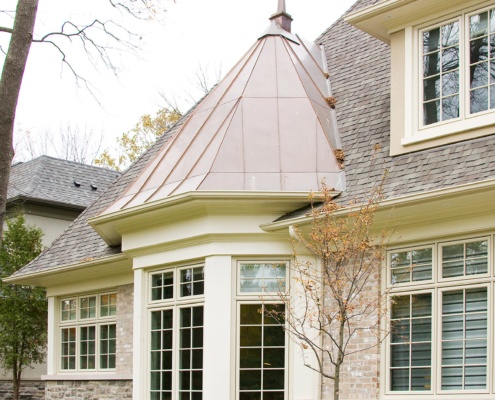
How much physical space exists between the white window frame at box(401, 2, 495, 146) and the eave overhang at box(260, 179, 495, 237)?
49.3 inches

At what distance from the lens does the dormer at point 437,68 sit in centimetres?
1010

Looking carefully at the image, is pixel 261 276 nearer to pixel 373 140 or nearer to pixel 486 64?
pixel 373 140

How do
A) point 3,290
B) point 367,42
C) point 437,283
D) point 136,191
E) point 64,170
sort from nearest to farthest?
1. point 437,283
2. point 136,191
3. point 367,42
4. point 3,290
5. point 64,170

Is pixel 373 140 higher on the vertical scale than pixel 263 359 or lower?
higher

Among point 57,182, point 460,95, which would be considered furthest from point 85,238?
point 57,182

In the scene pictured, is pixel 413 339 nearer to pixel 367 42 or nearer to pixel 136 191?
pixel 136 191

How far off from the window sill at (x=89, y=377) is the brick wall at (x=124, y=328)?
129 millimetres

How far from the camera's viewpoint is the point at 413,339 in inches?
381

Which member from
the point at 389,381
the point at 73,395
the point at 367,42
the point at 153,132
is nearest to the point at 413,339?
the point at 389,381

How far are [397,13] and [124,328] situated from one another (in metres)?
6.71

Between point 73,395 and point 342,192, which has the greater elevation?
point 342,192

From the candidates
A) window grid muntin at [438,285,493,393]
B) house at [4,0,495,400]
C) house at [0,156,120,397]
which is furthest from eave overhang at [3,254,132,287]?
house at [0,156,120,397]

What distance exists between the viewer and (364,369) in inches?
394

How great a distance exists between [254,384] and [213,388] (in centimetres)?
53
